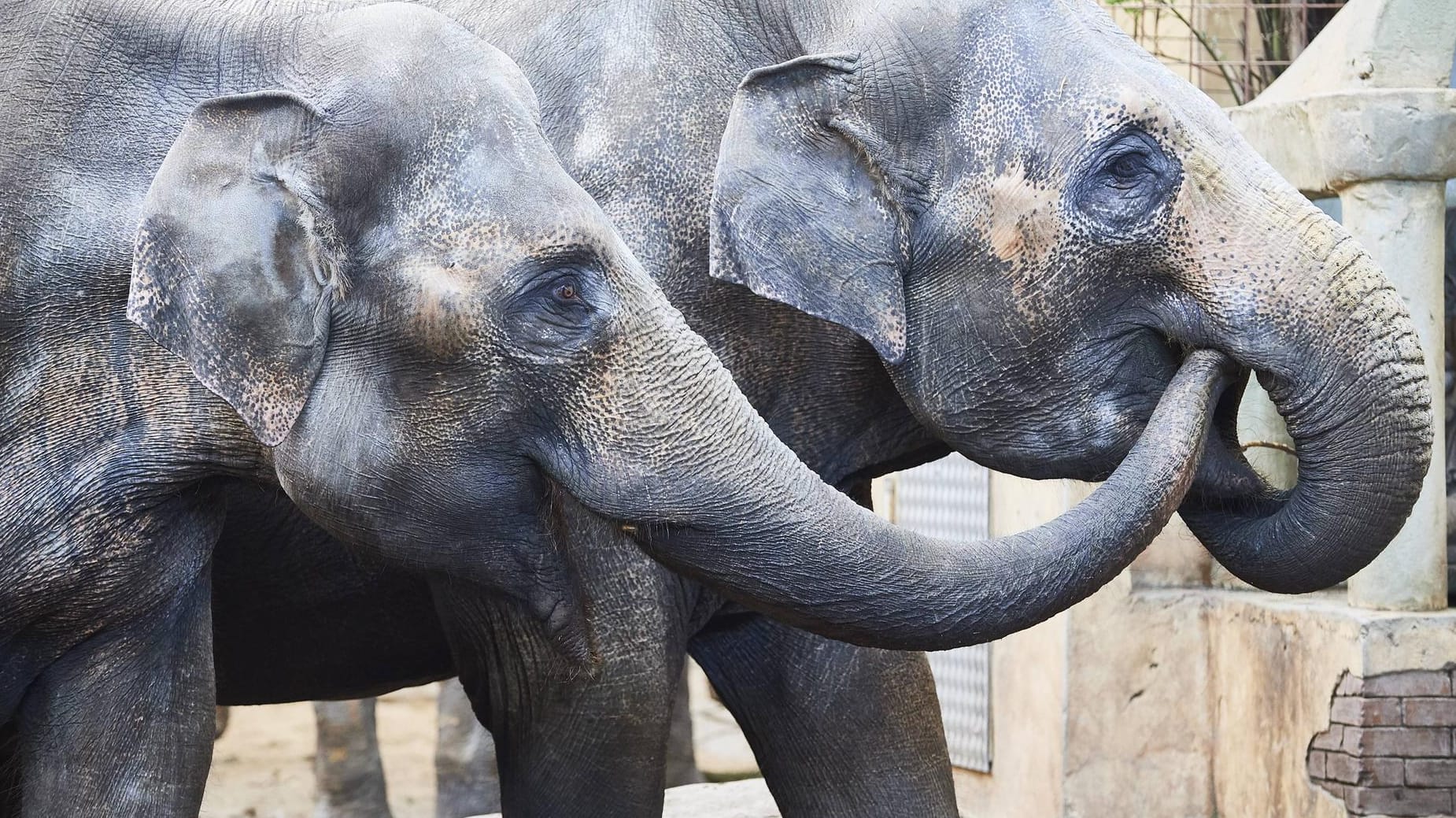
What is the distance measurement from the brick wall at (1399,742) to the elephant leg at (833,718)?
1630 mm

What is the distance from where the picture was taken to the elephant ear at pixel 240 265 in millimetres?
2369

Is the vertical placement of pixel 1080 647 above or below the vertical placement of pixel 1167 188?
below

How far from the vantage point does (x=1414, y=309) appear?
466 cm

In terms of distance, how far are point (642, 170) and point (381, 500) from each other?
2.07ft

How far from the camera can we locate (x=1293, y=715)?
4898 millimetres

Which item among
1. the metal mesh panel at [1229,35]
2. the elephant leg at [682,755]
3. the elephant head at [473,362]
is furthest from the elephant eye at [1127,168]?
the elephant leg at [682,755]

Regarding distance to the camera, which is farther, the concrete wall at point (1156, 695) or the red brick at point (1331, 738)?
the concrete wall at point (1156, 695)

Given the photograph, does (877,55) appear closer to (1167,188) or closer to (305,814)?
(1167,188)

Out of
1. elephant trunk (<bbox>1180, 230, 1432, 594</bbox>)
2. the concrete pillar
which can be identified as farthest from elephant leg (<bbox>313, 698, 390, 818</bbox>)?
elephant trunk (<bbox>1180, 230, 1432, 594</bbox>)

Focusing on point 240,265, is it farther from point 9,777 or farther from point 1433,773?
point 1433,773

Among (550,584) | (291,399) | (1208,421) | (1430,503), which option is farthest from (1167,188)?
(1430,503)

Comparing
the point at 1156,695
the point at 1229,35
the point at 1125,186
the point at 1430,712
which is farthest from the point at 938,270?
the point at 1229,35

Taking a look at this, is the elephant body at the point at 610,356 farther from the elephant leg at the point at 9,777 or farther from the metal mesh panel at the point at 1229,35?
the metal mesh panel at the point at 1229,35

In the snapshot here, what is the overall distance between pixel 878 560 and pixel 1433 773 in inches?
107
